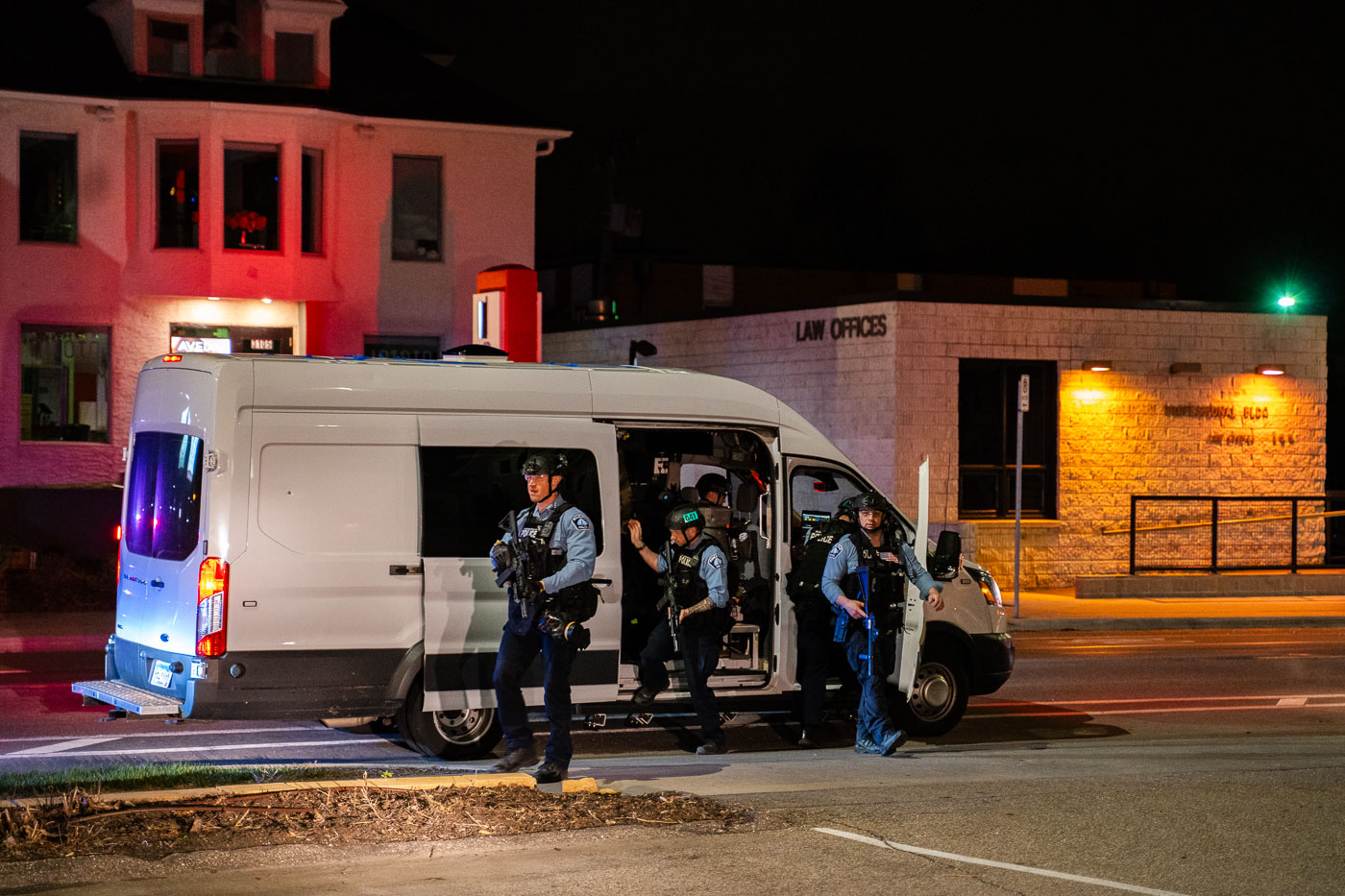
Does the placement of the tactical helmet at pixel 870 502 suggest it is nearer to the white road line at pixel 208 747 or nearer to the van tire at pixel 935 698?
the van tire at pixel 935 698

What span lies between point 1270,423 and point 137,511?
762 inches

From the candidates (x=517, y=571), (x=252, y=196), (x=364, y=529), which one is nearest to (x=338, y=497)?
(x=364, y=529)

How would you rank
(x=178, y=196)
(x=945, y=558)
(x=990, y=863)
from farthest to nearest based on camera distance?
(x=178, y=196)
(x=945, y=558)
(x=990, y=863)

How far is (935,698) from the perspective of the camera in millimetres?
11367

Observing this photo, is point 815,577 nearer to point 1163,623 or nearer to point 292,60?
point 1163,623

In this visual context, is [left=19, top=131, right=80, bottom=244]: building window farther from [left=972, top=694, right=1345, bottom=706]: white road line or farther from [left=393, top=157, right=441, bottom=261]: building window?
[left=972, top=694, right=1345, bottom=706]: white road line

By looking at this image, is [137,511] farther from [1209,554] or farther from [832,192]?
[832,192]

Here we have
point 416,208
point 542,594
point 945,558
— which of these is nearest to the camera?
point 542,594

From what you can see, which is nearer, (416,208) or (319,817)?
(319,817)

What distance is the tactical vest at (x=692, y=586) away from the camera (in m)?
10.4

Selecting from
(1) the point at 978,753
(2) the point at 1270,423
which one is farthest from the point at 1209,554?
(1) the point at 978,753

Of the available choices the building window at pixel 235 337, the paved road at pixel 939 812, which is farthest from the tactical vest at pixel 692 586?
the building window at pixel 235 337

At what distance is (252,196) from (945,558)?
18.5m

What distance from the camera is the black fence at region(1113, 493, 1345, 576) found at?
24.1m
